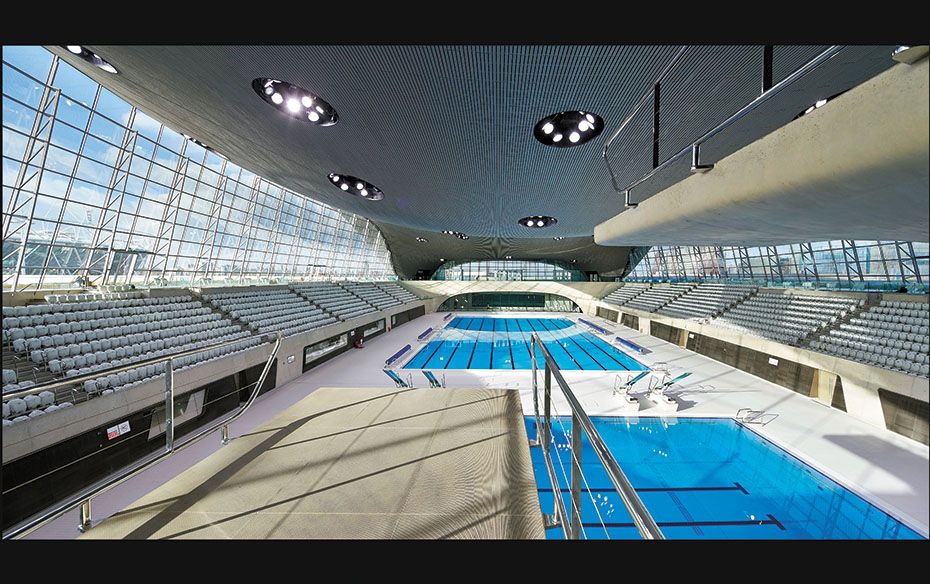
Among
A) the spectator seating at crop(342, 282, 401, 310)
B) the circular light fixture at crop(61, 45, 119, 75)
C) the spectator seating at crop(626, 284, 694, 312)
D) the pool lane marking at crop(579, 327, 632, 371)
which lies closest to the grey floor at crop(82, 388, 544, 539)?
the circular light fixture at crop(61, 45, 119, 75)

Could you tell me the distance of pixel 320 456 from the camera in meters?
3.12

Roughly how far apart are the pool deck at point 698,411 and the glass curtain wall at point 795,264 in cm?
115

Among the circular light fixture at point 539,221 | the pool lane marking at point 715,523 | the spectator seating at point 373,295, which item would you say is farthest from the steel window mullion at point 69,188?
the pool lane marking at point 715,523

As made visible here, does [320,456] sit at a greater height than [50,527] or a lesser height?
greater

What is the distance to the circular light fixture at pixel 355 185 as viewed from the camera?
10250 millimetres

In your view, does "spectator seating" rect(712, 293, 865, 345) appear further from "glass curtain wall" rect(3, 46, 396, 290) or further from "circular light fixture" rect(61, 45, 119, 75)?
"glass curtain wall" rect(3, 46, 396, 290)

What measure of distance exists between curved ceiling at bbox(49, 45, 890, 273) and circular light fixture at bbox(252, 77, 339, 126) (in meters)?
0.22

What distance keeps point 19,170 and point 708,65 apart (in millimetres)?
13864

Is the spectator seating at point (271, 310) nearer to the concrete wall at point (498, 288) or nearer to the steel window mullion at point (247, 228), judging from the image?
the steel window mullion at point (247, 228)

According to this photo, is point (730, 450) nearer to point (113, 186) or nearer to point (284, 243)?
point (113, 186)

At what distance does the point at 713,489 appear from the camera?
20.2 ft

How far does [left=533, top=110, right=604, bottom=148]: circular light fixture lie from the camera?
245 inches
